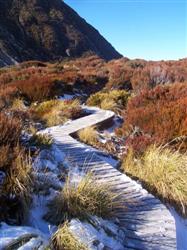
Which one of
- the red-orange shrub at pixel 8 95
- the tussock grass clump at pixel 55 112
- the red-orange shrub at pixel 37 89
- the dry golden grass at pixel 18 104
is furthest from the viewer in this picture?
the red-orange shrub at pixel 37 89

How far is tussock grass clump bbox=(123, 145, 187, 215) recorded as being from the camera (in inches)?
229

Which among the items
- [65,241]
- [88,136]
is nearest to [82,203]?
[65,241]

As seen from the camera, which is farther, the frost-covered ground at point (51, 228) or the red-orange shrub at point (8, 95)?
the red-orange shrub at point (8, 95)

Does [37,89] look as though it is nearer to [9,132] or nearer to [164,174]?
[9,132]

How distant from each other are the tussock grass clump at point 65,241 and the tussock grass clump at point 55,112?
7.26 m

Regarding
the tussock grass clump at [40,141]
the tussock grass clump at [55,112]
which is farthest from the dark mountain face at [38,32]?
the tussock grass clump at [40,141]

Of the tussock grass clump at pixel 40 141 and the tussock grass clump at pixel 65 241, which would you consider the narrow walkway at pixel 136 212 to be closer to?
the tussock grass clump at pixel 40 141

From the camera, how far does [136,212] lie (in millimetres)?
5289

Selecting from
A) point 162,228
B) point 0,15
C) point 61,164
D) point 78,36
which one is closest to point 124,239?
point 162,228

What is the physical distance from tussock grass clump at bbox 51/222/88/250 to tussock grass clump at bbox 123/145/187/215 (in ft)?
6.99

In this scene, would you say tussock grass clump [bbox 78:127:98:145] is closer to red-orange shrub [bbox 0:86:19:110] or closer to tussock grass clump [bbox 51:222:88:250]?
red-orange shrub [bbox 0:86:19:110]

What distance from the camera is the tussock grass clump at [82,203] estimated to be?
4.64 meters

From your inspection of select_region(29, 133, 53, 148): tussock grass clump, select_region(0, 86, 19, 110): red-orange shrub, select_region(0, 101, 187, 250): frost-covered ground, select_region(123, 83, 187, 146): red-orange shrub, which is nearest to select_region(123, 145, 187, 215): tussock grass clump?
select_region(0, 101, 187, 250): frost-covered ground

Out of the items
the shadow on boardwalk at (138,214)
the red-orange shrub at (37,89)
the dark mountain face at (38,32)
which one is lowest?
the shadow on boardwalk at (138,214)
